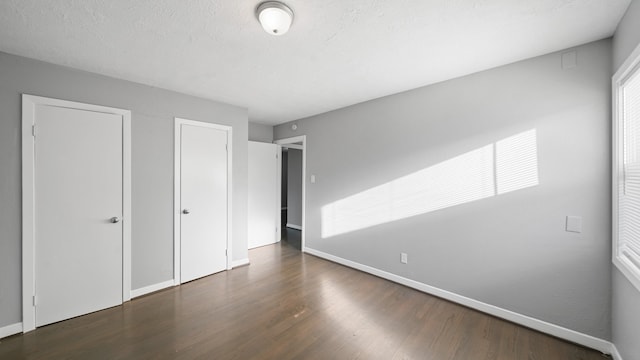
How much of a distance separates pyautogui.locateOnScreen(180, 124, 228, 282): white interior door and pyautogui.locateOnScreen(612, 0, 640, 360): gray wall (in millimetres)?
3922

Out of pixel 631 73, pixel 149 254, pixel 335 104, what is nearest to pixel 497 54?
pixel 631 73

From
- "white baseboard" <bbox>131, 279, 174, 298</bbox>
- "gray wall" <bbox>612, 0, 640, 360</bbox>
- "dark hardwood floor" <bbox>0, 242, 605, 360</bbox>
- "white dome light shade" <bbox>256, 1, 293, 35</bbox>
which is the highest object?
"white dome light shade" <bbox>256, 1, 293, 35</bbox>

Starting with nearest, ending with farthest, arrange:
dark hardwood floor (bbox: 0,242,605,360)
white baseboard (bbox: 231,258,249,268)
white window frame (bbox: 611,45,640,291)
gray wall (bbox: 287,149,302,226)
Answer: white window frame (bbox: 611,45,640,291) → dark hardwood floor (bbox: 0,242,605,360) → white baseboard (bbox: 231,258,249,268) → gray wall (bbox: 287,149,302,226)

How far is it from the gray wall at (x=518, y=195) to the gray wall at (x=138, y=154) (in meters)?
2.10

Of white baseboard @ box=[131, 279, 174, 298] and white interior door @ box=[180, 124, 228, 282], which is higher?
white interior door @ box=[180, 124, 228, 282]

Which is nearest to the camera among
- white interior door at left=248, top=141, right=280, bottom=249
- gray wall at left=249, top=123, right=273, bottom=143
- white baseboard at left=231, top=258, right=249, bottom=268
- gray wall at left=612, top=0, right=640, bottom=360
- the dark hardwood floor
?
gray wall at left=612, top=0, right=640, bottom=360

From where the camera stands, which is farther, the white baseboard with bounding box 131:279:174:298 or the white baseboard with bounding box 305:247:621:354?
the white baseboard with bounding box 131:279:174:298

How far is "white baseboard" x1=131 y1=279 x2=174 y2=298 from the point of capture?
8.76 ft

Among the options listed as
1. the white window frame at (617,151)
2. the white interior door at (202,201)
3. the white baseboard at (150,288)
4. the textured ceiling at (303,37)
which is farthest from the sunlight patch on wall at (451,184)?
the white baseboard at (150,288)

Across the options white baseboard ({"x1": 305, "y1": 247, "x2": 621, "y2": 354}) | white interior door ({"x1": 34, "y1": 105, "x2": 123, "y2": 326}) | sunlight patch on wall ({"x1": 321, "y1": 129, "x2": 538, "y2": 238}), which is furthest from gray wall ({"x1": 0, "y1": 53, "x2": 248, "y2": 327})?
white baseboard ({"x1": 305, "y1": 247, "x2": 621, "y2": 354})

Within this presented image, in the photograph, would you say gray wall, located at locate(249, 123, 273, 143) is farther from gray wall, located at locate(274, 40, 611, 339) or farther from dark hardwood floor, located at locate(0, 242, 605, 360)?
dark hardwood floor, located at locate(0, 242, 605, 360)

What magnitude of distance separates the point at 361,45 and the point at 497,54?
1.25 meters

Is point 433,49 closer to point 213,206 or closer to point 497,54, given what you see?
point 497,54

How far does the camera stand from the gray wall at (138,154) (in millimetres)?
2025
